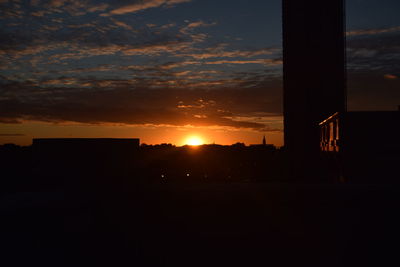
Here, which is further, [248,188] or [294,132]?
[294,132]

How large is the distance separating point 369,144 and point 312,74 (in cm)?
1304

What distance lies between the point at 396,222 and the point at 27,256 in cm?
635

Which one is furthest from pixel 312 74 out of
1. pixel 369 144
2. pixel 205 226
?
pixel 205 226

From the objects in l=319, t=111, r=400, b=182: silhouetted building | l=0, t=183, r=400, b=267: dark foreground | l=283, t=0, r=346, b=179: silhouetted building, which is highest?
l=283, t=0, r=346, b=179: silhouetted building

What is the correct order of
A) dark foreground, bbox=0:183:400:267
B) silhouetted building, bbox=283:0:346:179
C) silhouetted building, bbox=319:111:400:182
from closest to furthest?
dark foreground, bbox=0:183:400:267 → silhouetted building, bbox=319:111:400:182 → silhouetted building, bbox=283:0:346:179

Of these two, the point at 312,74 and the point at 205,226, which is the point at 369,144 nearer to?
the point at 205,226

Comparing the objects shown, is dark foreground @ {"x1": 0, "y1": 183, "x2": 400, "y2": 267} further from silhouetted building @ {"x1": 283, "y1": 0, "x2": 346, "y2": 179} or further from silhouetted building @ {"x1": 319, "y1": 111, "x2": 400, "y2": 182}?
silhouetted building @ {"x1": 283, "y1": 0, "x2": 346, "y2": 179}

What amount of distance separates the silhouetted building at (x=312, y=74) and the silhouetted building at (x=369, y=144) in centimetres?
1146

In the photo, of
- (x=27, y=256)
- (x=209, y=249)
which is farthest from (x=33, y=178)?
(x=209, y=249)

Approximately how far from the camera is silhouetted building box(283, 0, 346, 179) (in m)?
23.1

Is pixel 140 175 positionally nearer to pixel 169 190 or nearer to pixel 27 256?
pixel 169 190

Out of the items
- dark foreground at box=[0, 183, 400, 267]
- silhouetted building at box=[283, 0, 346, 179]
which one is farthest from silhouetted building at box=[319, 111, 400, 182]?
silhouetted building at box=[283, 0, 346, 179]

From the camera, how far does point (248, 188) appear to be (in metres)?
8.02

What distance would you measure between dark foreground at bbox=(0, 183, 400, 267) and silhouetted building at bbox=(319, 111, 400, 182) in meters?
3.20
